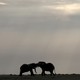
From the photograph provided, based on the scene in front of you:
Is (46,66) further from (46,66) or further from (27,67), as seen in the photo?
(27,67)

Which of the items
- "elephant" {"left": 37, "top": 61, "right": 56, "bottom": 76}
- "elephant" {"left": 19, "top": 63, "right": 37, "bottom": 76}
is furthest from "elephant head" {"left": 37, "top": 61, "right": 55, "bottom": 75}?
"elephant" {"left": 19, "top": 63, "right": 37, "bottom": 76}

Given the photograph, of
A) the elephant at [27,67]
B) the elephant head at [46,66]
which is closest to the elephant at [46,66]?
the elephant head at [46,66]

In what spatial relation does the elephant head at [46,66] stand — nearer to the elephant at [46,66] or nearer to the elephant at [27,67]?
the elephant at [46,66]

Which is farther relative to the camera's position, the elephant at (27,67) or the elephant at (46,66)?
the elephant at (27,67)

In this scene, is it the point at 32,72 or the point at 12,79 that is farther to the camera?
the point at 32,72

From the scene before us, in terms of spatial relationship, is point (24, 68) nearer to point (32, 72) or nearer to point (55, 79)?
point (32, 72)

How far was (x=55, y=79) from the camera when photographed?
32812 millimetres

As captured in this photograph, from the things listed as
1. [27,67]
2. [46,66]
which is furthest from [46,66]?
[27,67]

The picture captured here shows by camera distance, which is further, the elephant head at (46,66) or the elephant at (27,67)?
the elephant at (27,67)

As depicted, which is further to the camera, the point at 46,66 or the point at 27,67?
the point at 27,67

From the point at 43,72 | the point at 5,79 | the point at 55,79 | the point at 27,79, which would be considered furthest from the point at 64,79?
the point at 43,72

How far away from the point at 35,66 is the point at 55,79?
1089 centimetres

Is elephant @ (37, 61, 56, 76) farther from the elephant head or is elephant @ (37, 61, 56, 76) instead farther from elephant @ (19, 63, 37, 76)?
elephant @ (19, 63, 37, 76)

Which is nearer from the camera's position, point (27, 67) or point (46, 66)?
point (46, 66)
